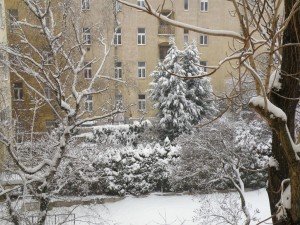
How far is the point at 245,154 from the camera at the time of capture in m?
15.2

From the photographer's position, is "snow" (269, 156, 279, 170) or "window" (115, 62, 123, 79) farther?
"window" (115, 62, 123, 79)

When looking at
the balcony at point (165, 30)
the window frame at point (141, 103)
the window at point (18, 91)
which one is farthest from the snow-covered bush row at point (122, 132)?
the balcony at point (165, 30)

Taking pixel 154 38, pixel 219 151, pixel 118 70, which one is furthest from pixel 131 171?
pixel 154 38

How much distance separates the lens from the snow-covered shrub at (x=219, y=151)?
14266 millimetres

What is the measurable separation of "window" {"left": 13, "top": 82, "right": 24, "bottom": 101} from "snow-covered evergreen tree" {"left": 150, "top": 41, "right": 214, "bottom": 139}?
Result: 9077mm

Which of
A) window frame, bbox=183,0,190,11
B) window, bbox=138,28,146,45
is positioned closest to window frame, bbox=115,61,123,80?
window, bbox=138,28,146,45

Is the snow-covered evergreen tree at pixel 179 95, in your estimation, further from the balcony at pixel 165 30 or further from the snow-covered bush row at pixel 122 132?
the balcony at pixel 165 30

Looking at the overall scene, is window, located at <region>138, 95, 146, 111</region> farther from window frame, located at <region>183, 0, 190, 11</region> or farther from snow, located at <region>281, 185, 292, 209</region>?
snow, located at <region>281, 185, 292, 209</region>

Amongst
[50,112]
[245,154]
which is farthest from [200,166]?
[50,112]

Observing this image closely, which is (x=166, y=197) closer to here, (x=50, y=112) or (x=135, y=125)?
(x=135, y=125)

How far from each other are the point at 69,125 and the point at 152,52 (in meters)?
16.6

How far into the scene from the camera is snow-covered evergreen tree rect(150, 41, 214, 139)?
60.0ft

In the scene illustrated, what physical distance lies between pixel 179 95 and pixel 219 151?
5.27 m

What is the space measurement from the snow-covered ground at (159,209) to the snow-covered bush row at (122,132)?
4422mm
